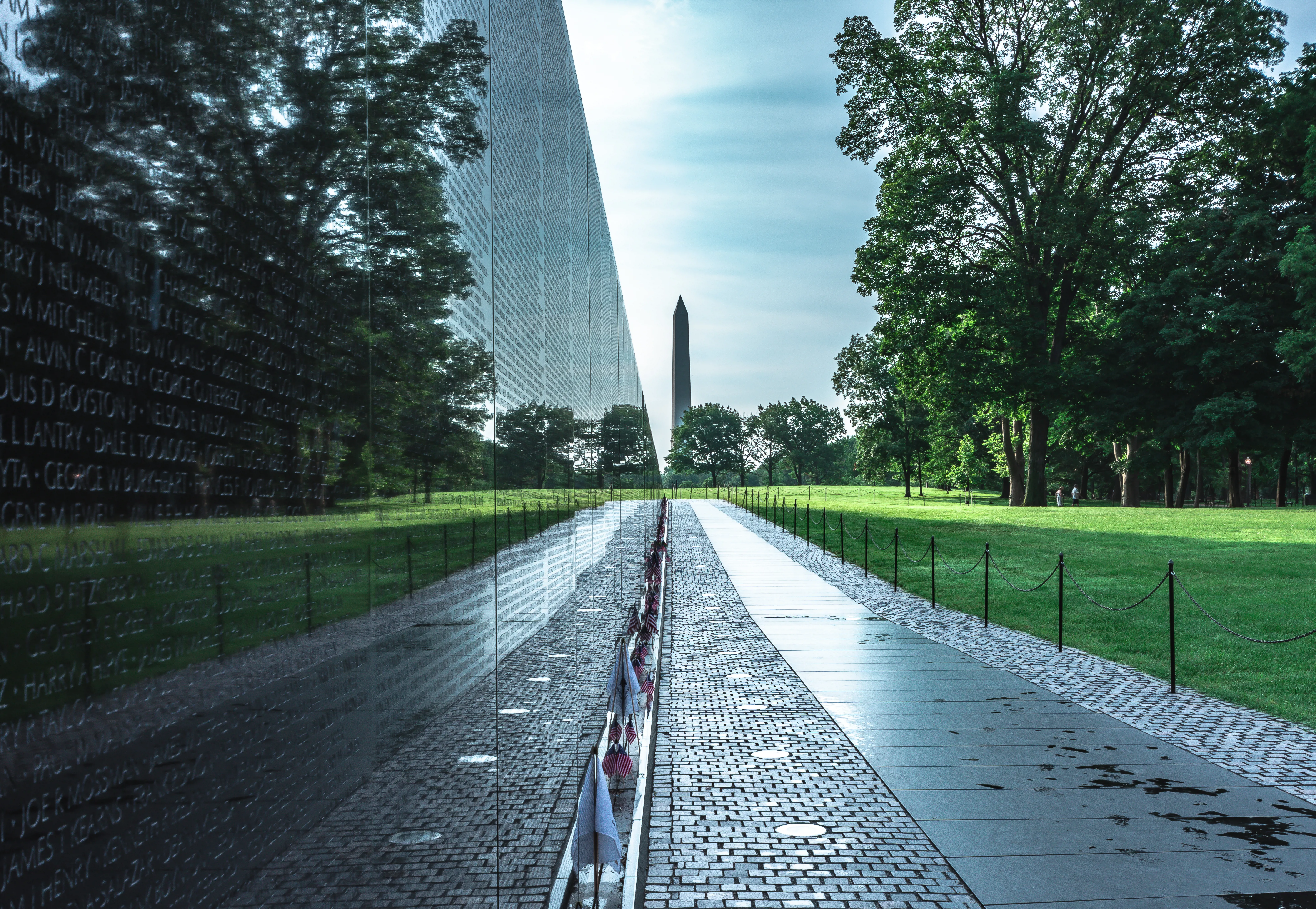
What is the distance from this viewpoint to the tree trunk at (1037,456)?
36.2m

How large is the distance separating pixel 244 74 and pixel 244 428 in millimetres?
447

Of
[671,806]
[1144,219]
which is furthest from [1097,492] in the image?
[671,806]

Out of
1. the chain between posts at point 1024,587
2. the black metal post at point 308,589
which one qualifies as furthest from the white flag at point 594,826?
the chain between posts at point 1024,587

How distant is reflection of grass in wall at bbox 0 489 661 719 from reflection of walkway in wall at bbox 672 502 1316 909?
3.70m

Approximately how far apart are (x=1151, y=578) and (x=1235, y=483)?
104 ft

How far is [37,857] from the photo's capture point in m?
0.75

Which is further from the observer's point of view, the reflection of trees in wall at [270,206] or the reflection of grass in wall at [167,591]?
the reflection of trees in wall at [270,206]

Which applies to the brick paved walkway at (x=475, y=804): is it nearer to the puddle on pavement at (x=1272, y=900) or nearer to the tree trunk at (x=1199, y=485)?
the puddle on pavement at (x=1272, y=900)

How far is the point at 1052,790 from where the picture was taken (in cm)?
573

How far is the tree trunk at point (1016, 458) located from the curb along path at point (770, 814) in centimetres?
3816

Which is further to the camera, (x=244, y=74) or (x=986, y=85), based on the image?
(x=986, y=85)

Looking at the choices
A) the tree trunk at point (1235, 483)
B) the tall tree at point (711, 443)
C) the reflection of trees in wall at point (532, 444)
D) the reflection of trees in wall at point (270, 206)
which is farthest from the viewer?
the tall tree at point (711, 443)

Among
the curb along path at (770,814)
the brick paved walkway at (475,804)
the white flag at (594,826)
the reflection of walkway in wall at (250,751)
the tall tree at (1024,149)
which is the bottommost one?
the curb along path at (770,814)

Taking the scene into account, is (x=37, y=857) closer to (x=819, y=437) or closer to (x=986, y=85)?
(x=986, y=85)
